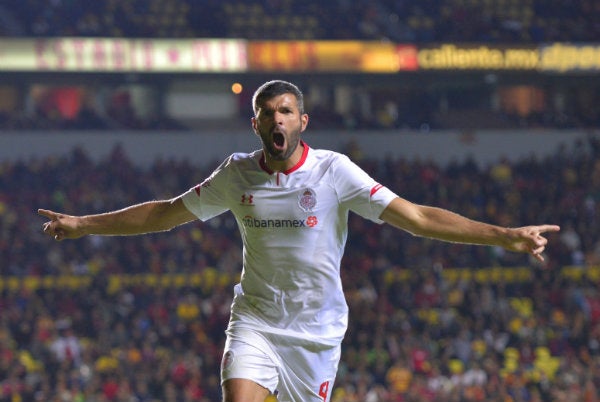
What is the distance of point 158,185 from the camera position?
2280 centimetres

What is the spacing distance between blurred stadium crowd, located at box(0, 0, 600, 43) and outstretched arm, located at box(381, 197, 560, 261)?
19.6m

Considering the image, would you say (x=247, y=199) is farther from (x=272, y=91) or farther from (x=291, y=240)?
(x=272, y=91)

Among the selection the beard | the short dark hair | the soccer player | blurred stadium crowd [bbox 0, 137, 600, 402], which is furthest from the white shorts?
blurred stadium crowd [bbox 0, 137, 600, 402]

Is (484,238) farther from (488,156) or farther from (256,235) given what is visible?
(488,156)

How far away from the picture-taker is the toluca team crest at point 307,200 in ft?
17.0

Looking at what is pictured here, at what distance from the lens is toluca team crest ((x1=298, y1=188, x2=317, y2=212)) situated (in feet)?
17.0

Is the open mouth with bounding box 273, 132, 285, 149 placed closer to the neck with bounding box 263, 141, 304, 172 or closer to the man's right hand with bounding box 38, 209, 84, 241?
the neck with bounding box 263, 141, 304, 172

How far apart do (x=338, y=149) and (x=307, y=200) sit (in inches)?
784

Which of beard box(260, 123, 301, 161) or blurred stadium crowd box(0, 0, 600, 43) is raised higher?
blurred stadium crowd box(0, 0, 600, 43)

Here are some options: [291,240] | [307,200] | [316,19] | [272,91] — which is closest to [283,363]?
[291,240]

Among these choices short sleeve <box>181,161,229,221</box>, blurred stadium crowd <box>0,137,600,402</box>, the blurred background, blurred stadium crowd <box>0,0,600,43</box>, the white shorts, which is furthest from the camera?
blurred stadium crowd <box>0,0,600,43</box>

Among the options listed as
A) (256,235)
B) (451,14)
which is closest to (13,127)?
(451,14)

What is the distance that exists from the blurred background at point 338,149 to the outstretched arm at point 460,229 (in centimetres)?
1046

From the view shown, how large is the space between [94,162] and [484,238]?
1976cm
